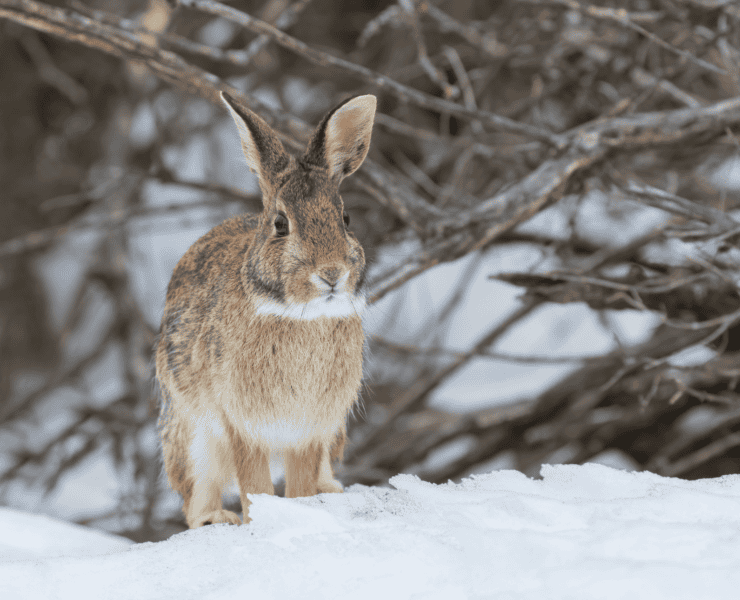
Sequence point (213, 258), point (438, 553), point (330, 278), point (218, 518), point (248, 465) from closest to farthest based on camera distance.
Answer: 1. point (438, 553)
2. point (330, 278)
3. point (248, 465)
4. point (218, 518)
5. point (213, 258)

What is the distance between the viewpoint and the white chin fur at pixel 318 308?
2.05m

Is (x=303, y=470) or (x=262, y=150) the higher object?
(x=262, y=150)

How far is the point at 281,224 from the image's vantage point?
7.17 ft

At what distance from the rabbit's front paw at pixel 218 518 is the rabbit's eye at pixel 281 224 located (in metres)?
0.87

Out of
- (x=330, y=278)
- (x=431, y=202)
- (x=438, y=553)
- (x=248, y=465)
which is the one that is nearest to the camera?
(x=438, y=553)

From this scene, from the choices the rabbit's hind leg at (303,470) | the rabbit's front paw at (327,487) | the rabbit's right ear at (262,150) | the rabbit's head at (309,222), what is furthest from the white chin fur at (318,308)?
the rabbit's front paw at (327,487)

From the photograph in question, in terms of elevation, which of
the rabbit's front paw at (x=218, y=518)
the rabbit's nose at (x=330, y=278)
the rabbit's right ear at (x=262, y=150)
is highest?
the rabbit's right ear at (x=262, y=150)

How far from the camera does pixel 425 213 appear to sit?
2809 millimetres

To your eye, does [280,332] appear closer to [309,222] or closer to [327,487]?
[309,222]

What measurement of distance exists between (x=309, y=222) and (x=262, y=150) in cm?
25

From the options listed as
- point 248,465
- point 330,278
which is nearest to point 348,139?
point 330,278

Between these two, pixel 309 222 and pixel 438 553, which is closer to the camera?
pixel 438 553

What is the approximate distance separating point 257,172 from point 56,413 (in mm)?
5022

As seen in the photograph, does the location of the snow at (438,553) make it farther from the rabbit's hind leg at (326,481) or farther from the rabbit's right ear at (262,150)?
the rabbit's right ear at (262,150)
